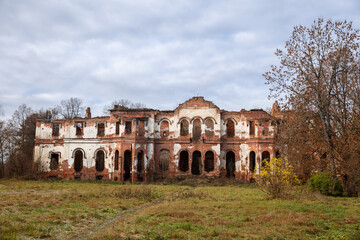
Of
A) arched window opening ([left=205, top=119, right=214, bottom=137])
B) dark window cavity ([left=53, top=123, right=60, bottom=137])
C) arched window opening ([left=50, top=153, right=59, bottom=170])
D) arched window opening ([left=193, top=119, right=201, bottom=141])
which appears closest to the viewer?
arched window opening ([left=205, top=119, right=214, bottom=137])

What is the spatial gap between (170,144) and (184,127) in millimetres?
2728

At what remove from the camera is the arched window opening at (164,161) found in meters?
35.2

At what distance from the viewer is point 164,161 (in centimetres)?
3553

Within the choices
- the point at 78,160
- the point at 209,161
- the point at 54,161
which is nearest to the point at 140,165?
the point at 209,161

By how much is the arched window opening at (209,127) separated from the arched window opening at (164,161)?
4.81 metres

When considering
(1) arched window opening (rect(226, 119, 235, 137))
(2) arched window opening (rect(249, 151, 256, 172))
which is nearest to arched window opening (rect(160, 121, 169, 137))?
(1) arched window opening (rect(226, 119, 235, 137))

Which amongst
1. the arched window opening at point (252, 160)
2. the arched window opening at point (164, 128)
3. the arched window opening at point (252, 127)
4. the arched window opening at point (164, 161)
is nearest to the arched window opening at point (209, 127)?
the arched window opening at point (252, 127)

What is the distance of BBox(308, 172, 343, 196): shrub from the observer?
20.0m

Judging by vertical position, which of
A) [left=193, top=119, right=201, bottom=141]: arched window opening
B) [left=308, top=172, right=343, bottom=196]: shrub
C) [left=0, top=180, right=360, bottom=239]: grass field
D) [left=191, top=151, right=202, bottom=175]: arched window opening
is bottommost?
[left=0, top=180, right=360, bottom=239]: grass field

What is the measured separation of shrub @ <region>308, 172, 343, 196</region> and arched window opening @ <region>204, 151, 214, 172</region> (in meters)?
15.7

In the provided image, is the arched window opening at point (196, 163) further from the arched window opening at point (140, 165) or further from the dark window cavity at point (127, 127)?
the dark window cavity at point (127, 127)

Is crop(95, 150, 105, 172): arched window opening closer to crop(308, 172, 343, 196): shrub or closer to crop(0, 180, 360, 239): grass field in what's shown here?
crop(0, 180, 360, 239): grass field

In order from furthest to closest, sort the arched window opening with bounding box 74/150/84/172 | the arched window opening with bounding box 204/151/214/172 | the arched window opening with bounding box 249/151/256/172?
the arched window opening with bounding box 74/150/84/172
the arched window opening with bounding box 204/151/214/172
the arched window opening with bounding box 249/151/256/172

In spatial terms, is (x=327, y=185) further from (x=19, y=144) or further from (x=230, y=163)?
(x=19, y=144)
